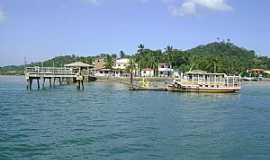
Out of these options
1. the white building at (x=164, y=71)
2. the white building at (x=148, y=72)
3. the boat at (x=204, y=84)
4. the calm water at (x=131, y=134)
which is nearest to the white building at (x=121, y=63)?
the white building at (x=148, y=72)

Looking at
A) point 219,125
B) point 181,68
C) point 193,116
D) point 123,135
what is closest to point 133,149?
point 123,135

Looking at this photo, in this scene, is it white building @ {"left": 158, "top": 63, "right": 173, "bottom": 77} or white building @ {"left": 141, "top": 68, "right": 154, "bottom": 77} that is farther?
white building @ {"left": 158, "top": 63, "right": 173, "bottom": 77}

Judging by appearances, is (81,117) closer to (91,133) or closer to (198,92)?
(91,133)

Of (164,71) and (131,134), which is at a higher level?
(164,71)

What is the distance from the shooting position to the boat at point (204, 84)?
7925 cm

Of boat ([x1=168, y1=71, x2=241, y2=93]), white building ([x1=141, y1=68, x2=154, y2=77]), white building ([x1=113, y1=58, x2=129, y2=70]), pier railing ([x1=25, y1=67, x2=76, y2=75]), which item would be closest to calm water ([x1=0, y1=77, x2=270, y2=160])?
pier railing ([x1=25, y1=67, x2=76, y2=75])

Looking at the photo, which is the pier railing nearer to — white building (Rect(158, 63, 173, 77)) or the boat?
the boat

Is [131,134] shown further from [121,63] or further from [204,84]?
[121,63]

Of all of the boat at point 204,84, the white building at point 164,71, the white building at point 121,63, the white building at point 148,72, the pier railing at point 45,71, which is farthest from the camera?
the white building at point 121,63

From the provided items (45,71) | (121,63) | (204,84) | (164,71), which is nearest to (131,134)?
(204,84)

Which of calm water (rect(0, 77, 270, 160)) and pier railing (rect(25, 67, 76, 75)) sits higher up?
pier railing (rect(25, 67, 76, 75))

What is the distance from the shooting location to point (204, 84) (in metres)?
79.8

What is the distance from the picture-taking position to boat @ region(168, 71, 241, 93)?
79.2m

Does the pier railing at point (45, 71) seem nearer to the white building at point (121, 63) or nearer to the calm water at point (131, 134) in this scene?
the calm water at point (131, 134)
